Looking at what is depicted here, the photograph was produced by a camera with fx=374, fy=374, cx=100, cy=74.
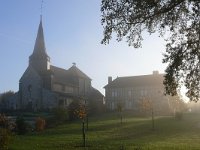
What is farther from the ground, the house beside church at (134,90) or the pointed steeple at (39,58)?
the pointed steeple at (39,58)

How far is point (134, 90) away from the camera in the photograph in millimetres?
103125

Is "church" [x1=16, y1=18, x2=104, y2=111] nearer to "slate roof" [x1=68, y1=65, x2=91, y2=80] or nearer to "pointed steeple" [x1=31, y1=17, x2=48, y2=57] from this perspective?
"pointed steeple" [x1=31, y1=17, x2=48, y2=57]

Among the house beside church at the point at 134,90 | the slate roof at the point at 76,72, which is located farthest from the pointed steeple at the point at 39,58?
the house beside church at the point at 134,90

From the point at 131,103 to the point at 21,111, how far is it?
31820 millimetres

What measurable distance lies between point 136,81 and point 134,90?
2.93 meters

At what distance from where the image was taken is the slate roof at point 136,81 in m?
101

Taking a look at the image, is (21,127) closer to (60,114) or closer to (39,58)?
(60,114)

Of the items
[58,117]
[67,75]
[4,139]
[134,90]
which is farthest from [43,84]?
[4,139]

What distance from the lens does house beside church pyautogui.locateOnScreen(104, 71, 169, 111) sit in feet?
326

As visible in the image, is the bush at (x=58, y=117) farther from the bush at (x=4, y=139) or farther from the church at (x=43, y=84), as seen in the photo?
the bush at (x=4, y=139)

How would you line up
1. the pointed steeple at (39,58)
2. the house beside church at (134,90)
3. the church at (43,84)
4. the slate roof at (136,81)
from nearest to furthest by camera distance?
the church at (43,84) → the pointed steeple at (39,58) → the house beside church at (134,90) → the slate roof at (136,81)

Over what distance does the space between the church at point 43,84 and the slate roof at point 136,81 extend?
400 inches

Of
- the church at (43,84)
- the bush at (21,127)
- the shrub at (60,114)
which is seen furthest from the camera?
the church at (43,84)

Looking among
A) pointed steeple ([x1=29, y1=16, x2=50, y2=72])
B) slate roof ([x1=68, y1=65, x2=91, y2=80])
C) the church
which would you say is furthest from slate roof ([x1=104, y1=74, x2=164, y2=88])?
pointed steeple ([x1=29, y1=16, x2=50, y2=72])
